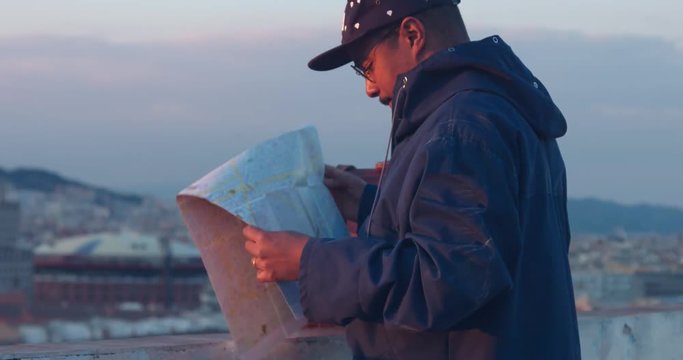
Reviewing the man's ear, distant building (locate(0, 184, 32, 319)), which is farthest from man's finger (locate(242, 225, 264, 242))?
distant building (locate(0, 184, 32, 319))

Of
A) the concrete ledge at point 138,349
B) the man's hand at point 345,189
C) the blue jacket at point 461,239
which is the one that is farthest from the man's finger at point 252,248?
the concrete ledge at point 138,349

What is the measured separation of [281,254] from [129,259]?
8664 centimetres

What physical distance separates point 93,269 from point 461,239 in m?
84.0

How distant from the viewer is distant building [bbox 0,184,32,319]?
79.7m

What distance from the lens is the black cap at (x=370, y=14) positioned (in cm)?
234

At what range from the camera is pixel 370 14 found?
2367 mm

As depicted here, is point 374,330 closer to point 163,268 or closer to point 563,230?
point 563,230

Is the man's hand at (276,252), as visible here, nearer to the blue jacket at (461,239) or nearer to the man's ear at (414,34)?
the blue jacket at (461,239)

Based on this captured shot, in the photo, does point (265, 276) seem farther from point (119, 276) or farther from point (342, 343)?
point (119, 276)

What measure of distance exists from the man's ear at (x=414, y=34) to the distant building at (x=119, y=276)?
270 ft

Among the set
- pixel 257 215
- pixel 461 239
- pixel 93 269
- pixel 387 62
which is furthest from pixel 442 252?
pixel 93 269

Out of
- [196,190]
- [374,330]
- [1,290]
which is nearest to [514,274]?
[374,330]

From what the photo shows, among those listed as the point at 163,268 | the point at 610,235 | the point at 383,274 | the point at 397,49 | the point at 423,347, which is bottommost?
the point at 163,268

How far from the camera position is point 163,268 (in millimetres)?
87125
